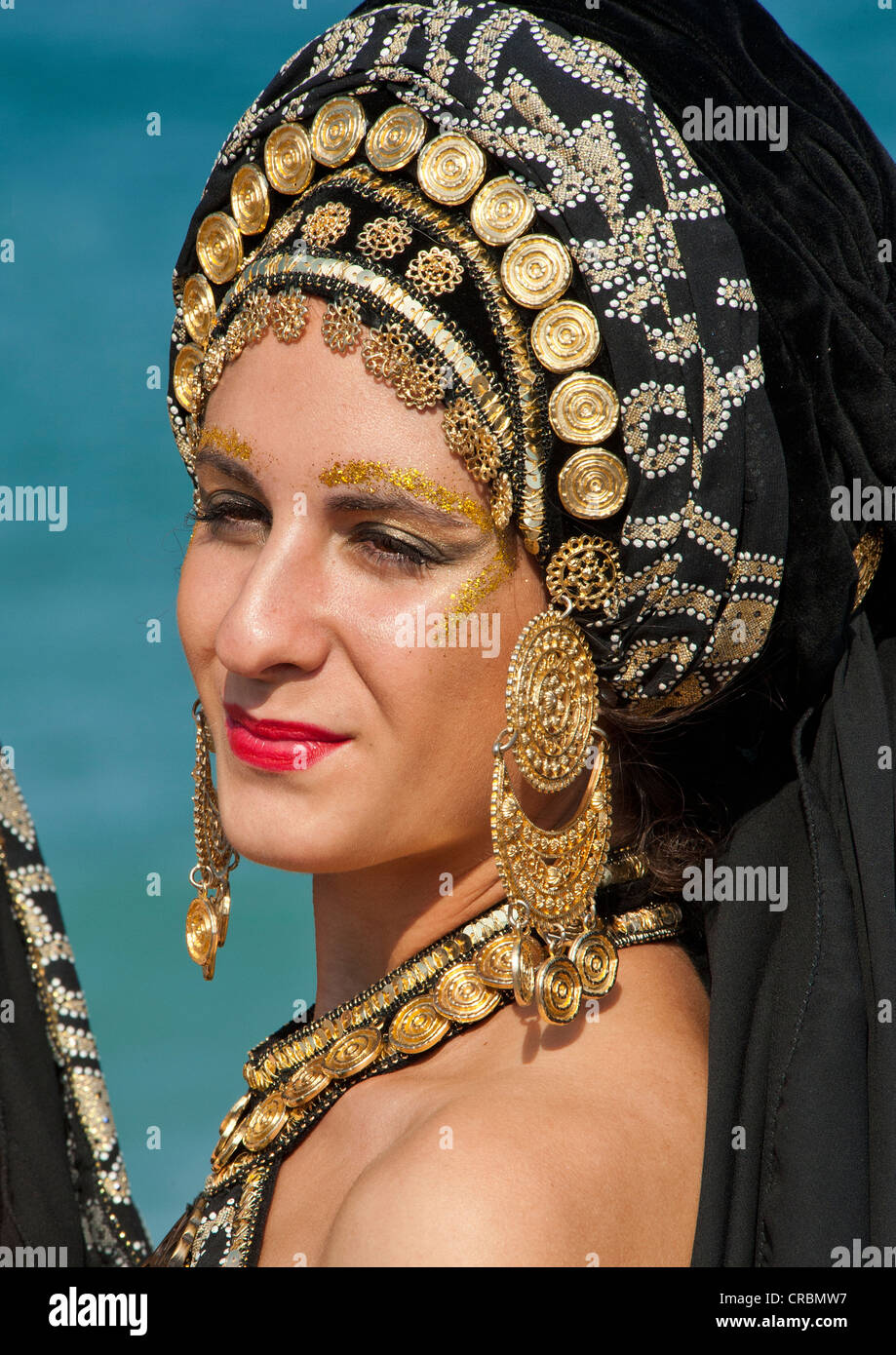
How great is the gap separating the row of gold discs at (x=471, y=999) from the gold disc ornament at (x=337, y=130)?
1.25m

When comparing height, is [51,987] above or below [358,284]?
below

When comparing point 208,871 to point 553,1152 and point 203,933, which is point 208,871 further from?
point 553,1152

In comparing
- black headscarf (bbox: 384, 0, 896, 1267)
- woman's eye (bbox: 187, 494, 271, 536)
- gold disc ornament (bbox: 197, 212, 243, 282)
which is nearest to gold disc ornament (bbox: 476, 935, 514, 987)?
black headscarf (bbox: 384, 0, 896, 1267)

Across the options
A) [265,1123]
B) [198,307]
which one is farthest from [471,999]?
[198,307]

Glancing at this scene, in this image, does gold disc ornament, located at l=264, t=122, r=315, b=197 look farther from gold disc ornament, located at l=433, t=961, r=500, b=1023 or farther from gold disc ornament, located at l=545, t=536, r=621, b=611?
gold disc ornament, located at l=433, t=961, r=500, b=1023

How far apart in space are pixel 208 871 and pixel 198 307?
1012 mm

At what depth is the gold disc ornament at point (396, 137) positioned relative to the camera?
237 centimetres

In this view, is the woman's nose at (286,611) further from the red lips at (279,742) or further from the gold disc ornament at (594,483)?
the gold disc ornament at (594,483)

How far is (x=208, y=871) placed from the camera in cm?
288
